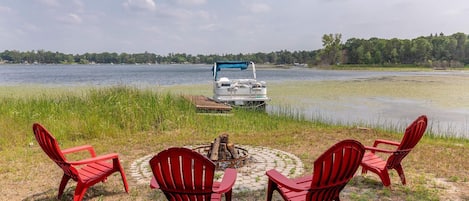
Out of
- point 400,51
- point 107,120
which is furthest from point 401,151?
point 400,51

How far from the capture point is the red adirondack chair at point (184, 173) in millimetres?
2205

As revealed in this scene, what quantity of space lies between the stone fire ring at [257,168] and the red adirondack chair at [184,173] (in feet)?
4.34

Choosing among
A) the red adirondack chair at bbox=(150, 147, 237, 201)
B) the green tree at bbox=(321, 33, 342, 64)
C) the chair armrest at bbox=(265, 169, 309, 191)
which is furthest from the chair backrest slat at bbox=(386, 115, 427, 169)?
the green tree at bbox=(321, 33, 342, 64)

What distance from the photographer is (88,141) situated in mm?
6398

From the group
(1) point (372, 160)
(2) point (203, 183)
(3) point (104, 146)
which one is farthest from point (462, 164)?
(3) point (104, 146)

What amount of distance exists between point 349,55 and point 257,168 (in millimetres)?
84336

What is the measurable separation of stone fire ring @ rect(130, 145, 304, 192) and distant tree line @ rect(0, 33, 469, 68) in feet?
211

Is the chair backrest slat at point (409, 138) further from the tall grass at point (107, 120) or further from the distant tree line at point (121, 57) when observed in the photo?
the distant tree line at point (121, 57)

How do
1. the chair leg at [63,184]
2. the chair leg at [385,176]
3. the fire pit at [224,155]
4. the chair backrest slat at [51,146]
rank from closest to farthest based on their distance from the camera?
the chair backrest slat at [51,146]
the chair leg at [63,184]
the chair leg at [385,176]
the fire pit at [224,155]

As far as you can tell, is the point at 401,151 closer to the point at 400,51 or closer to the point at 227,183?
the point at 227,183

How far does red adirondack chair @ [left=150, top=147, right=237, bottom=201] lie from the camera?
7.23 ft

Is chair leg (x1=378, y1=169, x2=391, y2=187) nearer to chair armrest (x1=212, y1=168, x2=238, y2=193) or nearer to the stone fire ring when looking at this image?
the stone fire ring

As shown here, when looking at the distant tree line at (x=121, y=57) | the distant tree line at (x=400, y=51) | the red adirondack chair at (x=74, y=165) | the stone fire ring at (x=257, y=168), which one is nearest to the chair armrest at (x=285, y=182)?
the stone fire ring at (x=257, y=168)

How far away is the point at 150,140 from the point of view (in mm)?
6344
